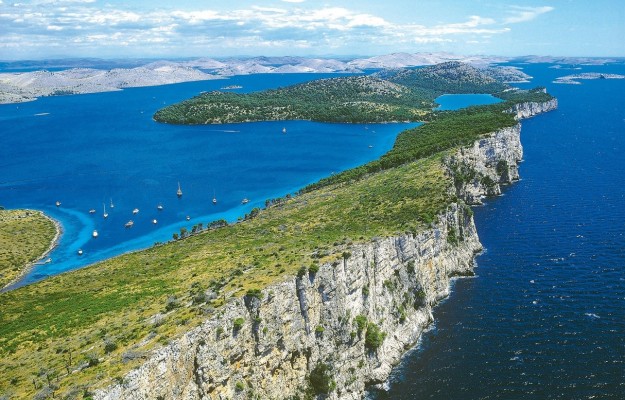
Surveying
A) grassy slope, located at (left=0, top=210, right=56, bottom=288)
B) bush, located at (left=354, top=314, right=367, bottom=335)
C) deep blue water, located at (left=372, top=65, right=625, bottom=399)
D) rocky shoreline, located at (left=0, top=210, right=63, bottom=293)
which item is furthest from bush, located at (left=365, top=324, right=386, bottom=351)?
grassy slope, located at (left=0, top=210, right=56, bottom=288)

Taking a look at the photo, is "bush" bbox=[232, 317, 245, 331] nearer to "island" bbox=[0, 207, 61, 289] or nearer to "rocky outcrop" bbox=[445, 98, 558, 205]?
"island" bbox=[0, 207, 61, 289]

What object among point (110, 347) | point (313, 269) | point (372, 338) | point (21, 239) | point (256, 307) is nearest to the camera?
point (110, 347)

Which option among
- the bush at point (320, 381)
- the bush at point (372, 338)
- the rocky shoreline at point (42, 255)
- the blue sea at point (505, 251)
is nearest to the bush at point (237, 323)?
the bush at point (320, 381)

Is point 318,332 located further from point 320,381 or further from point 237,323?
point 237,323

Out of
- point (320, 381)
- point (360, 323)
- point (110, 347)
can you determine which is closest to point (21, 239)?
point (110, 347)

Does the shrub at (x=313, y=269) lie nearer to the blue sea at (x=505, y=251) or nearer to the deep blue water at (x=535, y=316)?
the blue sea at (x=505, y=251)

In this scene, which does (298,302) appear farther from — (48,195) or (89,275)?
(48,195)
